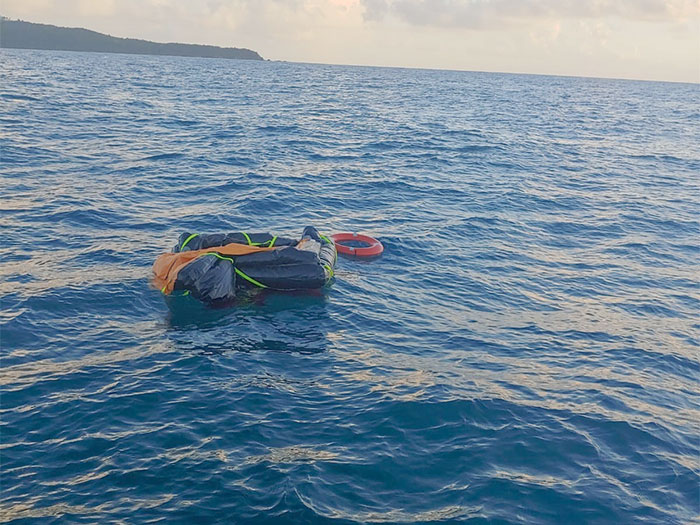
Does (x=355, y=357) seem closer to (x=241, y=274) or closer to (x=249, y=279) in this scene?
Result: (x=249, y=279)

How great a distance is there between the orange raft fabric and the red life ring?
388 cm

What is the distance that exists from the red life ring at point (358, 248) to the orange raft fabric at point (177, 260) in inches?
153

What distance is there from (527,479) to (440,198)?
18.6 m

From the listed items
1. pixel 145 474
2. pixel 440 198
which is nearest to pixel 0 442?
pixel 145 474

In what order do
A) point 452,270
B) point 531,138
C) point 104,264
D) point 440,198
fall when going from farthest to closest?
point 531,138 < point 440,198 < point 452,270 < point 104,264

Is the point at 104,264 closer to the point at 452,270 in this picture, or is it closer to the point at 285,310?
the point at 285,310

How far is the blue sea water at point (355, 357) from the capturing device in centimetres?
881

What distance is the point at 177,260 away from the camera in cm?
1502

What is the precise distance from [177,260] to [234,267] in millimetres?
1442

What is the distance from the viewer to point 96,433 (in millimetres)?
9719

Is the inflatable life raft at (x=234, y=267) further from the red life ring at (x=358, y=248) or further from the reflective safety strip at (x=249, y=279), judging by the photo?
the red life ring at (x=358, y=248)

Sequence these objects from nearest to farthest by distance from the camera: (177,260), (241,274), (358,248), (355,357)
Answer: (355,357)
(241,274)
(177,260)
(358,248)

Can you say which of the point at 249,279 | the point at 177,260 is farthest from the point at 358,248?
the point at 177,260

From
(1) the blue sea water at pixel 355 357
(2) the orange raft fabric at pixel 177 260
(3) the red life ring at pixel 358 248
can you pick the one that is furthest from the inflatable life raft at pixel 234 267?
(3) the red life ring at pixel 358 248
